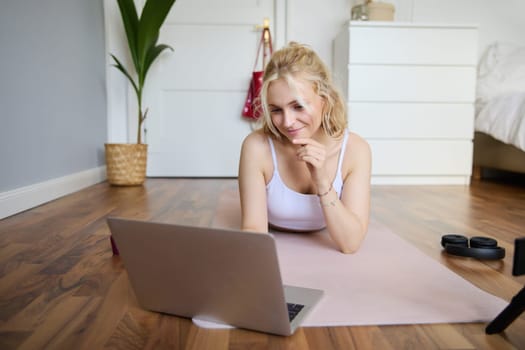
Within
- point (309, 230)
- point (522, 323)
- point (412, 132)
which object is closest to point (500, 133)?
point (412, 132)

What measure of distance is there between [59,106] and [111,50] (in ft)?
3.36

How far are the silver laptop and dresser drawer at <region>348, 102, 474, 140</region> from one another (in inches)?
90.0

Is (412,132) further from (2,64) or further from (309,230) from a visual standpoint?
(2,64)

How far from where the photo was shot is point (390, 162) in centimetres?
304

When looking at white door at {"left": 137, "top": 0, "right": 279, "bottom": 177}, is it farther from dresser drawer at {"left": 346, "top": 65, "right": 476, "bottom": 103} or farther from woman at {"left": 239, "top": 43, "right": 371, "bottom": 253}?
woman at {"left": 239, "top": 43, "right": 371, "bottom": 253}

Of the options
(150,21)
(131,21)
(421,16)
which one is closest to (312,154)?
(150,21)

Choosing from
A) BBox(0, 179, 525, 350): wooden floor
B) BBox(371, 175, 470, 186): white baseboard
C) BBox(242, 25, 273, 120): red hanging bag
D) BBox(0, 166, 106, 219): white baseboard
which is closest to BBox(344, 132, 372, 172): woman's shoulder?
BBox(0, 179, 525, 350): wooden floor

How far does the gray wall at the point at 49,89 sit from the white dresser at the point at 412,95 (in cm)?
157

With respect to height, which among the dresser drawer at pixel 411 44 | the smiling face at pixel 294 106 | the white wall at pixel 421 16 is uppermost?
the white wall at pixel 421 16

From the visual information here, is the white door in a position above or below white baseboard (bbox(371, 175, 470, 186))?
above

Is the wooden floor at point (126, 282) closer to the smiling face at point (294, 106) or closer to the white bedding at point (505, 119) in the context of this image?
the smiling face at point (294, 106)

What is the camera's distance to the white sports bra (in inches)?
51.1

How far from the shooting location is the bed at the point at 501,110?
2.76m

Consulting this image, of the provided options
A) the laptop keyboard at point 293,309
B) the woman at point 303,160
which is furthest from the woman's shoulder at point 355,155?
the laptop keyboard at point 293,309
